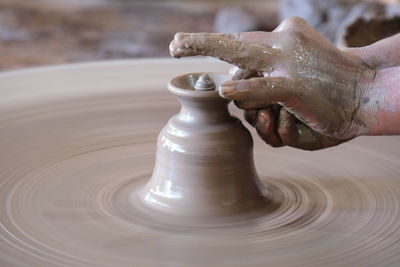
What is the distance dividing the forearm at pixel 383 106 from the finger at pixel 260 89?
0.59 ft

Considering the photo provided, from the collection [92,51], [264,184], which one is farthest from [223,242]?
[92,51]

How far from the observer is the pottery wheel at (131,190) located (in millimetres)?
1091

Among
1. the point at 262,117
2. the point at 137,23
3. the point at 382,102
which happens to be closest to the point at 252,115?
the point at 262,117

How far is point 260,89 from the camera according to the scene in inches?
43.8

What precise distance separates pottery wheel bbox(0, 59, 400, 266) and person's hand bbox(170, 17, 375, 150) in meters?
0.15

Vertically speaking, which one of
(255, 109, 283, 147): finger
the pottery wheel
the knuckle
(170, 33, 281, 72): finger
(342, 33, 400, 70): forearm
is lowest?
the pottery wheel

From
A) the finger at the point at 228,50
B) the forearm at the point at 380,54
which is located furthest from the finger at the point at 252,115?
the forearm at the point at 380,54

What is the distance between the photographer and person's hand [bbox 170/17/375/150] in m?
1.14

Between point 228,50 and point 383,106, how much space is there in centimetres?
32

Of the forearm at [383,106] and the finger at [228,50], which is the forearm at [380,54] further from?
the finger at [228,50]

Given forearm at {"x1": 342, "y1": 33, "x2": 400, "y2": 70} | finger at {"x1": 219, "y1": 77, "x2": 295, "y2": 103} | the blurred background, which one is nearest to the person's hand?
finger at {"x1": 219, "y1": 77, "x2": 295, "y2": 103}

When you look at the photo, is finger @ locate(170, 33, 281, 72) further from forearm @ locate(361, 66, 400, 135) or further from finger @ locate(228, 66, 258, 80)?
forearm @ locate(361, 66, 400, 135)

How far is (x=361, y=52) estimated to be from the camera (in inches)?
55.1

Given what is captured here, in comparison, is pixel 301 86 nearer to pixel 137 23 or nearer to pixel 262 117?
pixel 262 117
